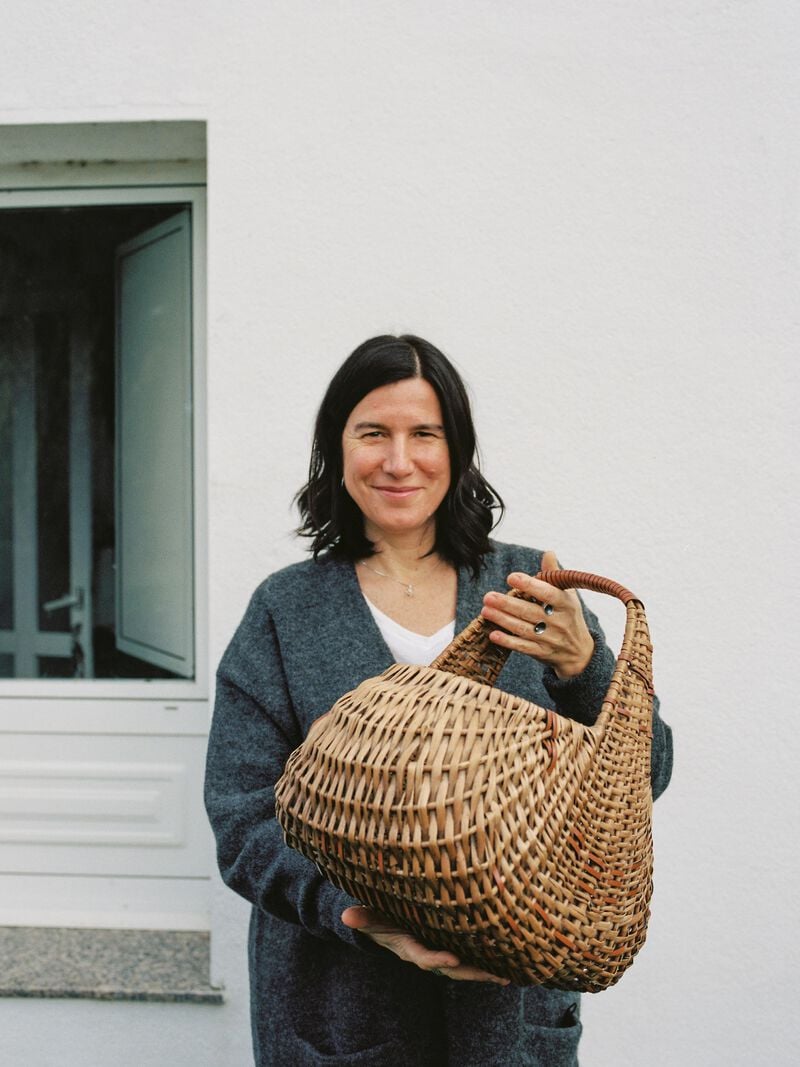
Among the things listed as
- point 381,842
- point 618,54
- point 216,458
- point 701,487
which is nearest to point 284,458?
point 216,458

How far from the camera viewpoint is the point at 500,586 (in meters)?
1.41

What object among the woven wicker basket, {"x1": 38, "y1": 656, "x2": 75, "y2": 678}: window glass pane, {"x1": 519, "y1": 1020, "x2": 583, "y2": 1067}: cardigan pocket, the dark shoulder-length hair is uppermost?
the dark shoulder-length hair

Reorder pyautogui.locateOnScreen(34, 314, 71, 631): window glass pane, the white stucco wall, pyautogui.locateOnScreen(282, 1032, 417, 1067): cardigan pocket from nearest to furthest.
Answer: pyautogui.locateOnScreen(282, 1032, 417, 1067): cardigan pocket
the white stucco wall
pyautogui.locateOnScreen(34, 314, 71, 631): window glass pane

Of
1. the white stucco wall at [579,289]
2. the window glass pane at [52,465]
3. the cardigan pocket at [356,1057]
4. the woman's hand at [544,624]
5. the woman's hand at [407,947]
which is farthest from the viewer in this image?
the window glass pane at [52,465]

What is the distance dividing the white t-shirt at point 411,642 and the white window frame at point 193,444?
1099 millimetres

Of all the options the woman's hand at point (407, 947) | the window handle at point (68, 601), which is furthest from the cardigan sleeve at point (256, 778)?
the window handle at point (68, 601)

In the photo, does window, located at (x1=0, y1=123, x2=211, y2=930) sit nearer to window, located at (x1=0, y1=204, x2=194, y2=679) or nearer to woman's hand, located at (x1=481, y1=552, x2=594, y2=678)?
window, located at (x1=0, y1=204, x2=194, y2=679)

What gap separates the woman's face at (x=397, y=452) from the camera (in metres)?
1.32

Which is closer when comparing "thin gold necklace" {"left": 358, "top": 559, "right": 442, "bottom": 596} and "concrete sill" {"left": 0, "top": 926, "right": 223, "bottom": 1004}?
"thin gold necklace" {"left": 358, "top": 559, "right": 442, "bottom": 596}

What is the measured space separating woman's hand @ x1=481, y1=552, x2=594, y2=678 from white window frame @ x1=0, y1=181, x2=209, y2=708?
4.45 ft

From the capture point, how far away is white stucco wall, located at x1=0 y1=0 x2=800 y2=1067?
2.06 metres

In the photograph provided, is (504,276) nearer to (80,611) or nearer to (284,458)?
(284,458)

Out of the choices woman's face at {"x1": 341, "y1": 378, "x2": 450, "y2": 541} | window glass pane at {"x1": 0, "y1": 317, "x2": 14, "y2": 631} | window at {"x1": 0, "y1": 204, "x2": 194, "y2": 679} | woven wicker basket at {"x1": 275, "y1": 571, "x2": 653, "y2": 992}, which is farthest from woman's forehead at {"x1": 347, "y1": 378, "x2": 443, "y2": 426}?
window glass pane at {"x1": 0, "y1": 317, "x2": 14, "y2": 631}

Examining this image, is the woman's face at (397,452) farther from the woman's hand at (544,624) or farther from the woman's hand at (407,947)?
the woman's hand at (407,947)
